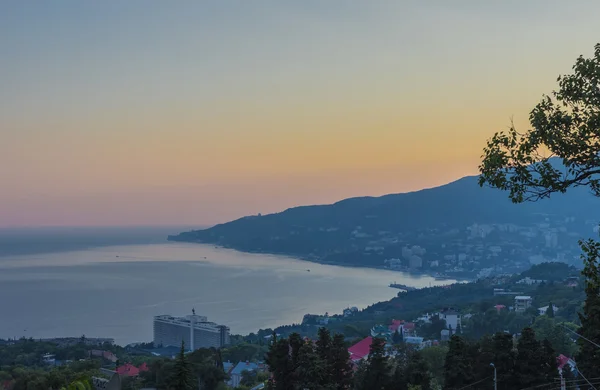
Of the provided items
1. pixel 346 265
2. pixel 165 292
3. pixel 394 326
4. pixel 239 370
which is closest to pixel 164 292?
pixel 165 292

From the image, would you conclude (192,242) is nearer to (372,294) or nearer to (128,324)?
(372,294)

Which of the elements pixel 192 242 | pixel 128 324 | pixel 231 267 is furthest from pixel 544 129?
pixel 192 242

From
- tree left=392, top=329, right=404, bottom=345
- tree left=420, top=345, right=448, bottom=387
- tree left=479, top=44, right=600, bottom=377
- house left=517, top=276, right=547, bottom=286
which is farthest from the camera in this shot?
house left=517, top=276, right=547, bottom=286

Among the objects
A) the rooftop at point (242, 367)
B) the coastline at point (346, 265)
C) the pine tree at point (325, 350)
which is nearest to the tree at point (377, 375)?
the pine tree at point (325, 350)

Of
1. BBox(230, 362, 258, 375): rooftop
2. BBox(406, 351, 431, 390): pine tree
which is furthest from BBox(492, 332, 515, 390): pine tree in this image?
BBox(230, 362, 258, 375): rooftop

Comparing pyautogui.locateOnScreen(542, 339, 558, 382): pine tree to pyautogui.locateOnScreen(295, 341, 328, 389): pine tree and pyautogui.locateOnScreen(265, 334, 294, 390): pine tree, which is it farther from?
pyautogui.locateOnScreen(265, 334, 294, 390): pine tree

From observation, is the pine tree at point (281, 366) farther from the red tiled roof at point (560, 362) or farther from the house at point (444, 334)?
the house at point (444, 334)
